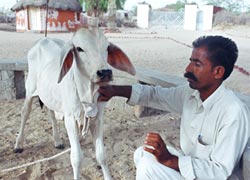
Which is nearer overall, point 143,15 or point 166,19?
point 143,15

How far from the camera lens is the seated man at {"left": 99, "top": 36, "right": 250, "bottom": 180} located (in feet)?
4.85

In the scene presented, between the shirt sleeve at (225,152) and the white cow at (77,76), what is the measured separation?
0.69 m

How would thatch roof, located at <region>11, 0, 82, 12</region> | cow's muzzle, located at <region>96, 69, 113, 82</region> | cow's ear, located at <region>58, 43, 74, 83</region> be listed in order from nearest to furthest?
cow's muzzle, located at <region>96, 69, 113, 82</region>
cow's ear, located at <region>58, 43, 74, 83</region>
thatch roof, located at <region>11, 0, 82, 12</region>

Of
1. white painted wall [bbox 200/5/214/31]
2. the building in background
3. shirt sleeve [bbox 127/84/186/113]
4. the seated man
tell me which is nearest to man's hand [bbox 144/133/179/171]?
the seated man

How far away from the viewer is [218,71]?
1.59 metres

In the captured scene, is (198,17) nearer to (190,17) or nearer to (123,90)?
(190,17)

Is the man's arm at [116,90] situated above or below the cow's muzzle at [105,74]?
below

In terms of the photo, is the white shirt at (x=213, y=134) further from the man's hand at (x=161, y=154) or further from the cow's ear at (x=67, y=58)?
the cow's ear at (x=67, y=58)

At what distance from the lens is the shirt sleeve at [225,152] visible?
4.80 feet

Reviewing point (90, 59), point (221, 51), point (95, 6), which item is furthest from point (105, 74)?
point (95, 6)

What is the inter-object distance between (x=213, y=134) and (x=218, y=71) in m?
0.31

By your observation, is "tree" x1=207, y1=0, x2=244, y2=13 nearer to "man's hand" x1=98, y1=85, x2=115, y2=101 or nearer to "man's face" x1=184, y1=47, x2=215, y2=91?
"man's hand" x1=98, y1=85, x2=115, y2=101

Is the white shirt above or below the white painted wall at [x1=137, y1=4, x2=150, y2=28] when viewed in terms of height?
below

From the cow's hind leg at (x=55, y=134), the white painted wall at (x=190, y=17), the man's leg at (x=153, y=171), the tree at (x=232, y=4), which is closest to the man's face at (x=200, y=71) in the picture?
the man's leg at (x=153, y=171)
